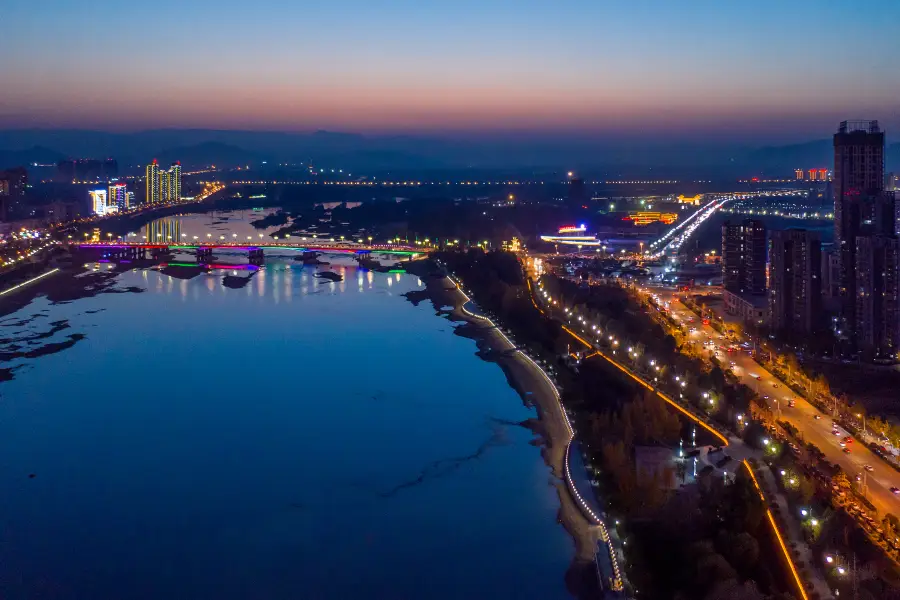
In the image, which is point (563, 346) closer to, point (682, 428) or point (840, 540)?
point (682, 428)

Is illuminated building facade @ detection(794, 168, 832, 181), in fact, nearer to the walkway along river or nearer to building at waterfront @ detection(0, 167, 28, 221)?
the walkway along river

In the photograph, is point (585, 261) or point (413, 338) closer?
point (413, 338)

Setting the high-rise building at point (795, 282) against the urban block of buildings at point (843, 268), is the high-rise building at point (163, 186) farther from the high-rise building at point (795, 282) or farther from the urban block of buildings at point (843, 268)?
the high-rise building at point (795, 282)

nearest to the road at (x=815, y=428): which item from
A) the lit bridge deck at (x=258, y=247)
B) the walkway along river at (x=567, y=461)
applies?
the walkway along river at (x=567, y=461)

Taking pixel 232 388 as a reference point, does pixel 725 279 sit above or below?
above

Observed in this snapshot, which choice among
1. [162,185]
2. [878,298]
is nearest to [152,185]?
[162,185]

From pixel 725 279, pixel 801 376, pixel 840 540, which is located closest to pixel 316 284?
pixel 725 279

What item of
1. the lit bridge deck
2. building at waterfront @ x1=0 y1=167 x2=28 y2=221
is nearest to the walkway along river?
the lit bridge deck
